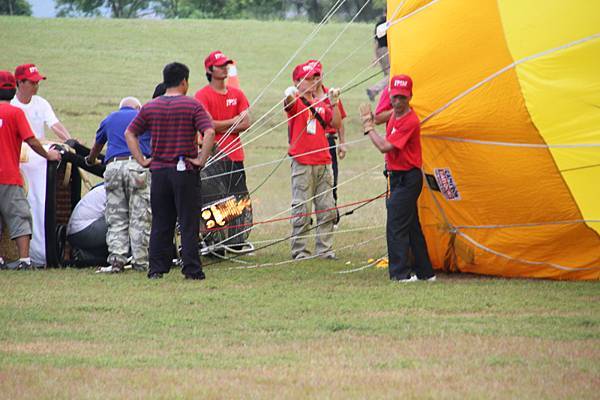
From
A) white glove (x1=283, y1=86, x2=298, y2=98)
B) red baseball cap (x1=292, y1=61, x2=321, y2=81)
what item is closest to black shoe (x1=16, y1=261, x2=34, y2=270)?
white glove (x1=283, y1=86, x2=298, y2=98)

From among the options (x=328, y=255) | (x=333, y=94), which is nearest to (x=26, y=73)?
(x=333, y=94)

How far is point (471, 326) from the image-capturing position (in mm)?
8016

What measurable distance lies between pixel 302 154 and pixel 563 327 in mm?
4369

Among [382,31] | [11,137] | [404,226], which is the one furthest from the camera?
[11,137]

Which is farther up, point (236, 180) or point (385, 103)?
point (385, 103)

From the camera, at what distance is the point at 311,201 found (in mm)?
12016

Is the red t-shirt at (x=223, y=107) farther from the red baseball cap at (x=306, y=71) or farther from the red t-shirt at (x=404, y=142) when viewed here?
the red t-shirt at (x=404, y=142)

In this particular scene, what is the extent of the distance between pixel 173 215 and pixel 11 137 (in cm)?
186

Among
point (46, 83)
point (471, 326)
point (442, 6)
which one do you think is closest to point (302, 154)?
point (442, 6)

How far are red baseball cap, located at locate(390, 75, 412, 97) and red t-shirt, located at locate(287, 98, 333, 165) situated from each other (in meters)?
1.99

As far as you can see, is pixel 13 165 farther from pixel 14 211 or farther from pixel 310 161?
pixel 310 161

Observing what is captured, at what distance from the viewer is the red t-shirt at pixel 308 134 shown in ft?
38.8

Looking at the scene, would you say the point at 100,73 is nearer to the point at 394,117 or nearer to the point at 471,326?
the point at 394,117

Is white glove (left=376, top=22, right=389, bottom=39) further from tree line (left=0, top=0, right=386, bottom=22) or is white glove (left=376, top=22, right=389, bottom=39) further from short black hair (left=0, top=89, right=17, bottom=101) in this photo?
tree line (left=0, top=0, right=386, bottom=22)
